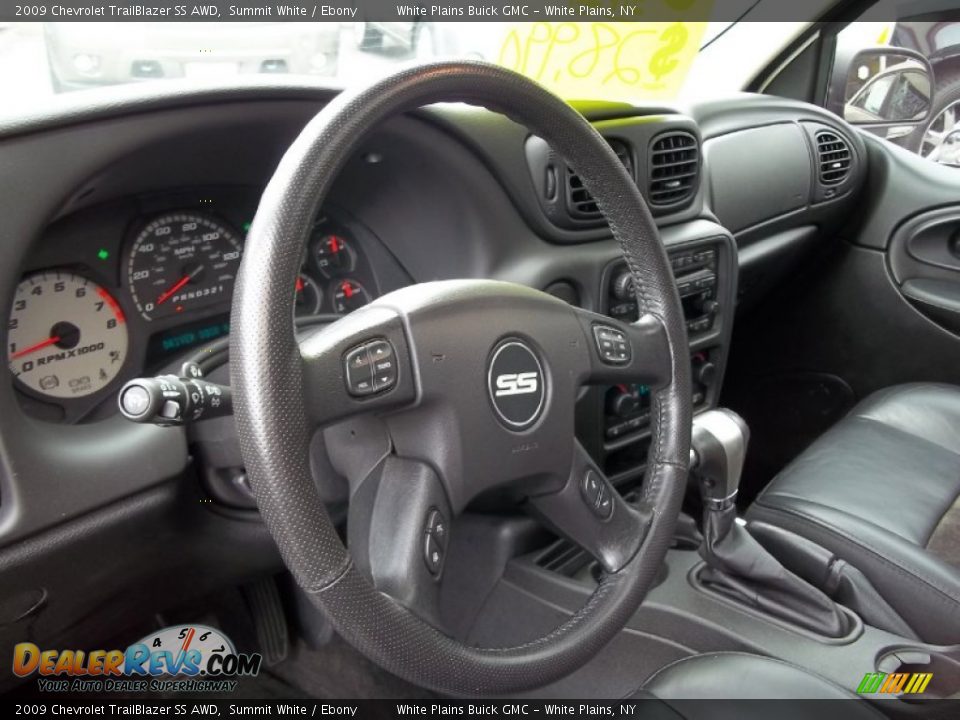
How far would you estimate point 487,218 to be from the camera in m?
1.24

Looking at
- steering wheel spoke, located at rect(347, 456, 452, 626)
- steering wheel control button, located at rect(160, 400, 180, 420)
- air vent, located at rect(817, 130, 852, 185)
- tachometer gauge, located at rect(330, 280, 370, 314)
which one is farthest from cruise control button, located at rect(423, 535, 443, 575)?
air vent, located at rect(817, 130, 852, 185)

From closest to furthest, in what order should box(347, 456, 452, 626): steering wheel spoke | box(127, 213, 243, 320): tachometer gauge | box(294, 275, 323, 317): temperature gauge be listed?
box(347, 456, 452, 626): steering wheel spoke, box(127, 213, 243, 320): tachometer gauge, box(294, 275, 323, 317): temperature gauge

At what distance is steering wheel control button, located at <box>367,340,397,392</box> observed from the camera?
790mm

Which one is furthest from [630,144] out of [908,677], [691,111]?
[908,677]

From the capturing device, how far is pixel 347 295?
1.28m

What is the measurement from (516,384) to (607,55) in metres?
0.92

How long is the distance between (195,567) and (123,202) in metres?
0.48

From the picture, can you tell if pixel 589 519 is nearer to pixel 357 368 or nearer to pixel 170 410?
pixel 357 368

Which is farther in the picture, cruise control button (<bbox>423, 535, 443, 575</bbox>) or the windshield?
the windshield

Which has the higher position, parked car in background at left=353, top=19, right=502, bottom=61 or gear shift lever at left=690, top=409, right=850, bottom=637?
parked car in background at left=353, top=19, right=502, bottom=61

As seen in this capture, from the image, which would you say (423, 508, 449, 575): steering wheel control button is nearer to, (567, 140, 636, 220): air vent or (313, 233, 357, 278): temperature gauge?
(313, 233, 357, 278): temperature gauge

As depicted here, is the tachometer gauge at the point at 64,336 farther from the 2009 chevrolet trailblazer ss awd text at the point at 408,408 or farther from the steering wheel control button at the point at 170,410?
the steering wheel control button at the point at 170,410

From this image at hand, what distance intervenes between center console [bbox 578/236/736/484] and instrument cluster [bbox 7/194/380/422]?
18.7 inches

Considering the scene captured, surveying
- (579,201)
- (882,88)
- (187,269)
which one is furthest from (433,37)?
(882,88)
